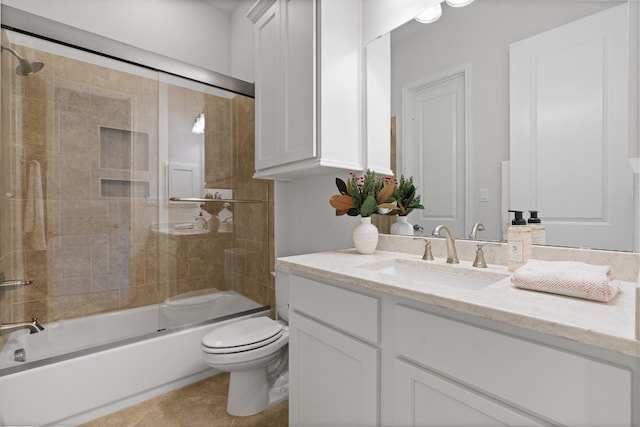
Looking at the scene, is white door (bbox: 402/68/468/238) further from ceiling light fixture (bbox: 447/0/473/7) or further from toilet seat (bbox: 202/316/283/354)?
toilet seat (bbox: 202/316/283/354)

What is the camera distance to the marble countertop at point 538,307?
0.54 m

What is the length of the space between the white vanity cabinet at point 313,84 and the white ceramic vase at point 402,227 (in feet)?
1.15

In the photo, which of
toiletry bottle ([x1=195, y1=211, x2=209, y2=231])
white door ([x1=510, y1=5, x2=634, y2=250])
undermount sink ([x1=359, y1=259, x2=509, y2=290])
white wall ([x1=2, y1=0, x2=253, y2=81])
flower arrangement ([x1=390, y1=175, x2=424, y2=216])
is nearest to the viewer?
white door ([x1=510, y1=5, x2=634, y2=250])

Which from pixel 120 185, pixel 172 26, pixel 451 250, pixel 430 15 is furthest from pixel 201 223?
pixel 430 15

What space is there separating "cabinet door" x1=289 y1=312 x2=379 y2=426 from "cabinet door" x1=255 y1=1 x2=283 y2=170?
39.4 inches

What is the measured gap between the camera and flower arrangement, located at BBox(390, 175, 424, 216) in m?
1.46

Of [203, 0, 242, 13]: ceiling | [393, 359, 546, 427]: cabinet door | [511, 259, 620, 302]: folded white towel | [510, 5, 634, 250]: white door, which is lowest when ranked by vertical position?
[393, 359, 546, 427]: cabinet door

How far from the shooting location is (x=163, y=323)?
1998mm

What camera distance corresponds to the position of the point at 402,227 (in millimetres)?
1516

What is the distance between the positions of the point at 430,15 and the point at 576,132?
794 millimetres

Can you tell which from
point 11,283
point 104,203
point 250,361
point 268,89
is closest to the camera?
point 250,361

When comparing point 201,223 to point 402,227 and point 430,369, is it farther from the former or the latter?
point 430,369

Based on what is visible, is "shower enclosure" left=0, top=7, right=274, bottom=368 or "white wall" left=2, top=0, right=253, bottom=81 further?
"white wall" left=2, top=0, right=253, bottom=81

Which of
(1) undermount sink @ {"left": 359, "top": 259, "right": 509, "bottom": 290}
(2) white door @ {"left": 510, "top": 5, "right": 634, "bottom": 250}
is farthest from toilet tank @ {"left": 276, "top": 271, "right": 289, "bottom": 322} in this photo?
(2) white door @ {"left": 510, "top": 5, "right": 634, "bottom": 250}
